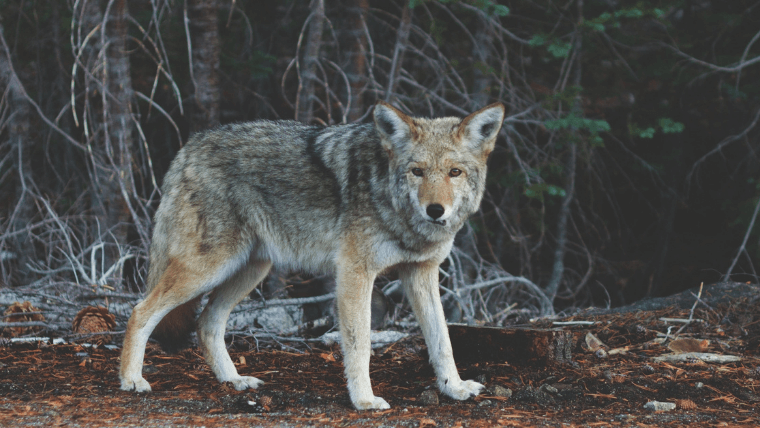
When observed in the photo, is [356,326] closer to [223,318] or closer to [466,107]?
[223,318]

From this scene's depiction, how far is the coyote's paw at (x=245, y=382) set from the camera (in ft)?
14.6

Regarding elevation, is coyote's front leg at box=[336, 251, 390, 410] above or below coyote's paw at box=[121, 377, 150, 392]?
above

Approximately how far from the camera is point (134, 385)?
4246mm

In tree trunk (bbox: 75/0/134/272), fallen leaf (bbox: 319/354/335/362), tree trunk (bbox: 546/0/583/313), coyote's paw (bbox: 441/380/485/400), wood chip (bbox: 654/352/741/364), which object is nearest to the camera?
coyote's paw (bbox: 441/380/485/400)

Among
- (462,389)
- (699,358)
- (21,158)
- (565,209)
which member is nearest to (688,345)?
(699,358)

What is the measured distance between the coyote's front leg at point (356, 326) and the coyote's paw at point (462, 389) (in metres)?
0.51

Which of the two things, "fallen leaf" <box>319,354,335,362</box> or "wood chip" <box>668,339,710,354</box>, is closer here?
"wood chip" <box>668,339,710,354</box>

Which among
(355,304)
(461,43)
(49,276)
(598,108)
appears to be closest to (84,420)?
(355,304)

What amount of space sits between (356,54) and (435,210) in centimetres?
425

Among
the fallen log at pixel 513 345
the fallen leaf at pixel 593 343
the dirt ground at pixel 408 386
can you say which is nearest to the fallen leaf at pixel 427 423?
the dirt ground at pixel 408 386

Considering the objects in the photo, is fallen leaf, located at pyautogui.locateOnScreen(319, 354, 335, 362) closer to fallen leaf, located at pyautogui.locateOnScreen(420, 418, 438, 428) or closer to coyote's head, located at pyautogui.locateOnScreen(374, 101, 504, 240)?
coyote's head, located at pyautogui.locateOnScreen(374, 101, 504, 240)

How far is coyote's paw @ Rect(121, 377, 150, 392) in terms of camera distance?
4234 mm

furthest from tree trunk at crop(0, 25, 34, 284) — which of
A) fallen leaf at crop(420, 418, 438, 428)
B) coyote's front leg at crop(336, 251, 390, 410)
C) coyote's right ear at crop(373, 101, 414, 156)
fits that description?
fallen leaf at crop(420, 418, 438, 428)

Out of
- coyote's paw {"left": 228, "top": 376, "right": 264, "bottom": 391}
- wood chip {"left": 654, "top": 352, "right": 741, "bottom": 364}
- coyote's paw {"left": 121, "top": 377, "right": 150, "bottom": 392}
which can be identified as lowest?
coyote's paw {"left": 228, "top": 376, "right": 264, "bottom": 391}
